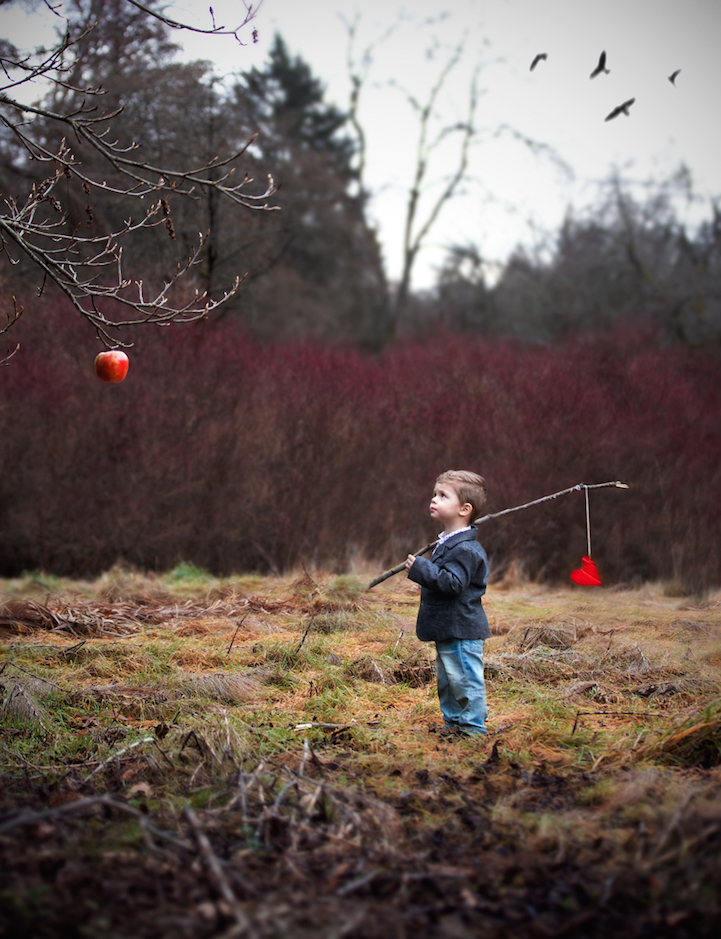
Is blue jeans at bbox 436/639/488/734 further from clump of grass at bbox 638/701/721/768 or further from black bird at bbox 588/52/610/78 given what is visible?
black bird at bbox 588/52/610/78

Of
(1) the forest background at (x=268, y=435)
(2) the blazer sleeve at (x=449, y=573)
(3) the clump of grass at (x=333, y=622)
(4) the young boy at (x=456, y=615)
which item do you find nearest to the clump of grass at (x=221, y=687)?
(4) the young boy at (x=456, y=615)

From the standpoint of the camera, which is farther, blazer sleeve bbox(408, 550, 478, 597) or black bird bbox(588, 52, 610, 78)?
black bird bbox(588, 52, 610, 78)

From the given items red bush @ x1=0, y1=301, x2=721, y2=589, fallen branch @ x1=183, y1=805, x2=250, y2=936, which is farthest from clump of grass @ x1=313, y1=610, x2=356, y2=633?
red bush @ x1=0, y1=301, x2=721, y2=589

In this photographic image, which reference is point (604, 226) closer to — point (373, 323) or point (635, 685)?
point (373, 323)

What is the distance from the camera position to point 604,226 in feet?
81.6

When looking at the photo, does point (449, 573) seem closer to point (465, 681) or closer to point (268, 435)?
point (465, 681)

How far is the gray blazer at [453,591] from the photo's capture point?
3.37 m

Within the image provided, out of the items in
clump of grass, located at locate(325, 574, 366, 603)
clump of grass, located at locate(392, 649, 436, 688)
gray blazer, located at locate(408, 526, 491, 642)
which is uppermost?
gray blazer, located at locate(408, 526, 491, 642)

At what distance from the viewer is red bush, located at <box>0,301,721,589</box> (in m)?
9.64

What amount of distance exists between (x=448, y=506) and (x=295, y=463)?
22.1 ft

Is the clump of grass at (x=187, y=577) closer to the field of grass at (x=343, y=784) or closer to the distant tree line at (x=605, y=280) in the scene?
the field of grass at (x=343, y=784)

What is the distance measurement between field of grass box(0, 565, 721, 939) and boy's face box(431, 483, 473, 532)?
94 centimetres

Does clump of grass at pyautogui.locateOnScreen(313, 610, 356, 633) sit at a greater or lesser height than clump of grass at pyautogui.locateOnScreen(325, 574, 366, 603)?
lesser

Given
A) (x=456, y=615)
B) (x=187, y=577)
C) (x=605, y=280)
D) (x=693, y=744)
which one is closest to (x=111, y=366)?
(x=456, y=615)
